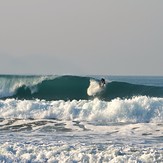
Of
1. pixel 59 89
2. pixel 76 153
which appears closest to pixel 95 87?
pixel 59 89

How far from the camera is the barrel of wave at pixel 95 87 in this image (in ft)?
96.2

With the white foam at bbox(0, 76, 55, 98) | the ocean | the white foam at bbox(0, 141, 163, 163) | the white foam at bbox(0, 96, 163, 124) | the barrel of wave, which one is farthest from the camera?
the white foam at bbox(0, 76, 55, 98)

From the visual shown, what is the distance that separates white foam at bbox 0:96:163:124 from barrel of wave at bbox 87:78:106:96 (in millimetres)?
6312

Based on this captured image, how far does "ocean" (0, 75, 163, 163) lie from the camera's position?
502 inches

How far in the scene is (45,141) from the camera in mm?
14711

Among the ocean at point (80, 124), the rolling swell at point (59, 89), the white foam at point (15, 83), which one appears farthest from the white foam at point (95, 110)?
the white foam at point (15, 83)

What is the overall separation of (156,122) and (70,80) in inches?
502

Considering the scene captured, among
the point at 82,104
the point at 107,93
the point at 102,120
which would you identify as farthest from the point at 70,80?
the point at 102,120

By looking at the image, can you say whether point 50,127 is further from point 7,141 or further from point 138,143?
point 138,143

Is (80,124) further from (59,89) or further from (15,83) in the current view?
(15,83)

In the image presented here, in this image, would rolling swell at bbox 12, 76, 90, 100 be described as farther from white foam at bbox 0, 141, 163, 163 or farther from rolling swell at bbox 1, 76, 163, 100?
white foam at bbox 0, 141, 163, 163

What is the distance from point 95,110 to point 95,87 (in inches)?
336

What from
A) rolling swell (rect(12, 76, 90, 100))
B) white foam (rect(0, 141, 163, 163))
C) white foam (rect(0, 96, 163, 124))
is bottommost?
white foam (rect(0, 141, 163, 163))

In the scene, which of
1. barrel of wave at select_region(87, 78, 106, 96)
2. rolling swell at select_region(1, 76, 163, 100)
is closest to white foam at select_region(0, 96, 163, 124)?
rolling swell at select_region(1, 76, 163, 100)
